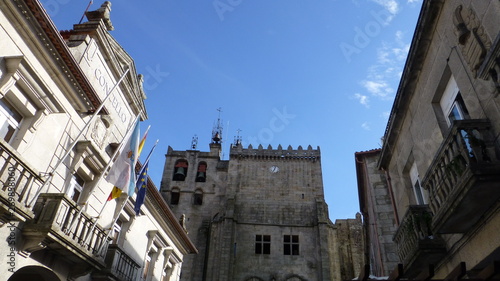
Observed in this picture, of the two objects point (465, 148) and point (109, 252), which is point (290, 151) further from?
point (465, 148)

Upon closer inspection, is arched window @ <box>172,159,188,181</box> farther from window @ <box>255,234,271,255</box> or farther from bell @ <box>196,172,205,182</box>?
window @ <box>255,234,271,255</box>

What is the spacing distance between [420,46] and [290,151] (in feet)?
107

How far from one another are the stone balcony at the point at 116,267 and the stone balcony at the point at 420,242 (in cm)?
845

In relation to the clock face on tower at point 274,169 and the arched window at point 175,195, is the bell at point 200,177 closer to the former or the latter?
the arched window at point 175,195

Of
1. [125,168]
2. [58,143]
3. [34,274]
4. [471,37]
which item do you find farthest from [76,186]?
[471,37]

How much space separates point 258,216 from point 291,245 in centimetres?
427

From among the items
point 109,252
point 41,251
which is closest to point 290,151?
point 109,252

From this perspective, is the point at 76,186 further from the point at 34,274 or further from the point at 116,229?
the point at 116,229

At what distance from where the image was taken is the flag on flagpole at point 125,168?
11.0m

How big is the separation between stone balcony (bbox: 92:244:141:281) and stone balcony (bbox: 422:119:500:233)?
30.1 ft

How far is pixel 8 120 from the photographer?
8625mm

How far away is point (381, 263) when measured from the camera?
1552 cm

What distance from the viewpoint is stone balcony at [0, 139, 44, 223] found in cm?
725

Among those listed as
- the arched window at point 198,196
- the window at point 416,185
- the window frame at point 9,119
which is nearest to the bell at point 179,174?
the arched window at point 198,196
